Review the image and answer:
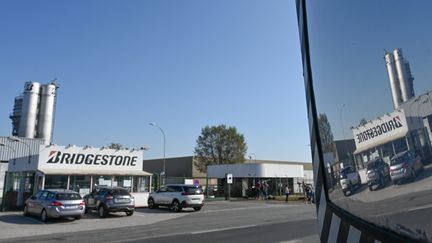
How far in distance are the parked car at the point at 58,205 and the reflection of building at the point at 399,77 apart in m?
22.2

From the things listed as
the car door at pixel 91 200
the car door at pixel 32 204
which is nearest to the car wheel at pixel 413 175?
the car door at pixel 32 204

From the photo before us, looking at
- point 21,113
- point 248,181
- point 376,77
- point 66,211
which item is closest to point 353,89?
point 376,77

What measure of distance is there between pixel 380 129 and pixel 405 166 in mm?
180

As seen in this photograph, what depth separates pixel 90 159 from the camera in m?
31.2

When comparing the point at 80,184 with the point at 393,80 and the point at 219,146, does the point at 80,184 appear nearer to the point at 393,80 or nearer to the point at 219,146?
the point at 393,80

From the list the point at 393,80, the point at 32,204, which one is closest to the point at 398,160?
the point at 393,80

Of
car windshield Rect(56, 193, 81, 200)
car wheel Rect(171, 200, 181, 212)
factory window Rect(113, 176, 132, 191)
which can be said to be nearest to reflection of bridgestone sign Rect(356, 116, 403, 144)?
car windshield Rect(56, 193, 81, 200)

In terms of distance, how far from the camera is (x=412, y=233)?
41.7 inches

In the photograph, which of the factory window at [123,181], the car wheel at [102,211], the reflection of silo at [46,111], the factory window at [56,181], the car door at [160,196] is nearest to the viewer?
the car wheel at [102,211]

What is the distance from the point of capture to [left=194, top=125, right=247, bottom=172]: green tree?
71.9m

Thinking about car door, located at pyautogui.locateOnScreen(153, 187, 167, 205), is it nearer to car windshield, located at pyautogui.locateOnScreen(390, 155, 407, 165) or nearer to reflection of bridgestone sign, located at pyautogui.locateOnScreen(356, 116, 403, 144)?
reflection of bridgestone sign, located at pyautogui.locateOnScreen(356, 116, 403, 144)

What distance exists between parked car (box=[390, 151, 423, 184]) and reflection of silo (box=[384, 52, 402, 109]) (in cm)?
15

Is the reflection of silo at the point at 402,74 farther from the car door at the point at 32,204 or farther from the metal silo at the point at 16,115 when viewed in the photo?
the metal silo at the point at 16,115

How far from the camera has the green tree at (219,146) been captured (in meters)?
71.9
